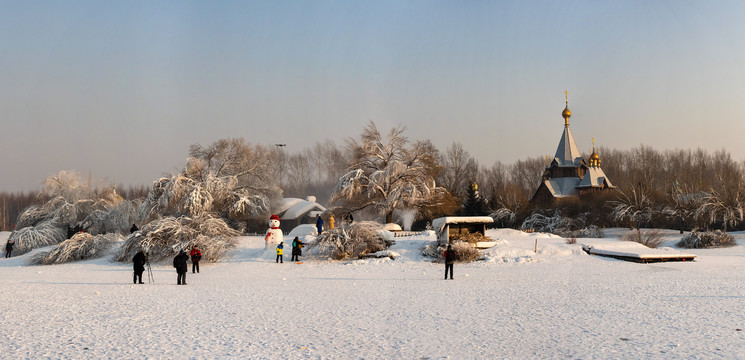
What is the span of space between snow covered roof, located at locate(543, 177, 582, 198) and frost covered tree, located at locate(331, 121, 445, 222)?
2420 centimetres

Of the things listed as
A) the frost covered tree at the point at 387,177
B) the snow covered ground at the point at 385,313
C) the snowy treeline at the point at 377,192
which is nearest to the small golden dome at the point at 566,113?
the snowy treeline at the point at 377,192

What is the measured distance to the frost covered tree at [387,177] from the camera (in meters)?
39.6

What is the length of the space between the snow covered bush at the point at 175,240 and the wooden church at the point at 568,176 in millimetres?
39625

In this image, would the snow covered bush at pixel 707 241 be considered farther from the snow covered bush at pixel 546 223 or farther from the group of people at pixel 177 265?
the group of people at pixel 177 265

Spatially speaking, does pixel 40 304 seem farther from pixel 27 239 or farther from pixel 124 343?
pixel 27 239

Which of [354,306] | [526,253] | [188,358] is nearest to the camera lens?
[188,358]

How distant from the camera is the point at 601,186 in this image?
6116cm

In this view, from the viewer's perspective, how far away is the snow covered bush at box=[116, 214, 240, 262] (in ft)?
88.4

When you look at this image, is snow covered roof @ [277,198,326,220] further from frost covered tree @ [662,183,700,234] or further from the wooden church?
frost covered tree @ [662,183,700,234]

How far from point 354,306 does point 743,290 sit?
447 inches

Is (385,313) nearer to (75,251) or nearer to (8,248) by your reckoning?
(75,251)

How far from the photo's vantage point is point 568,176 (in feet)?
214

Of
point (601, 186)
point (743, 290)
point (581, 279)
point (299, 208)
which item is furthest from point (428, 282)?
point (601, 186)

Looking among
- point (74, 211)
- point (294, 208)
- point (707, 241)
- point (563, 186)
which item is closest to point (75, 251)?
point (74, 211)
